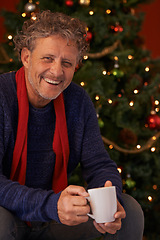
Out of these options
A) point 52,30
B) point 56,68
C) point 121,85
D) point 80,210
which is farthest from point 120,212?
point 121,85

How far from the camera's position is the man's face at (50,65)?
1.13 meters

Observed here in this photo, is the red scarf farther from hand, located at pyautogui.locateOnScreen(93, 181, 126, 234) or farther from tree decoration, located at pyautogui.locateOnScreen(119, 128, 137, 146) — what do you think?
tree decoration, located at pyautogui.locateOnScreen(119, 128, 137, 146)

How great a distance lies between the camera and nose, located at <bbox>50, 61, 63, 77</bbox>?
1.13 meters

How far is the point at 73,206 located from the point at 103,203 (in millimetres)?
85

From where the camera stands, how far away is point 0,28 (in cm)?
281

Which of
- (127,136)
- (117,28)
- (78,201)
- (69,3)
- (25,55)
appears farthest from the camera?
(127,136)

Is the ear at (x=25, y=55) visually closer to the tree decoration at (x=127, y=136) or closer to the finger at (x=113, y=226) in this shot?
the finger at (x=113, y=226)

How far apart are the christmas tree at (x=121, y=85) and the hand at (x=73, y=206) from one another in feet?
3.24

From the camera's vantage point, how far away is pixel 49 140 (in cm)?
127

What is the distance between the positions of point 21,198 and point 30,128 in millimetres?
318

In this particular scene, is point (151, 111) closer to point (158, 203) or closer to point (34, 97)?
point (158, 203)

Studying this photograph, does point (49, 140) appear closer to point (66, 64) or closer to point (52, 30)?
point (66, 64)

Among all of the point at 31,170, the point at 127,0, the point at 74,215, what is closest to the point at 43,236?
the point at 31,170

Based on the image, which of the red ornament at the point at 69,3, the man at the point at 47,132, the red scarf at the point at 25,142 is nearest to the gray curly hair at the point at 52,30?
the man at the point at 47,132
